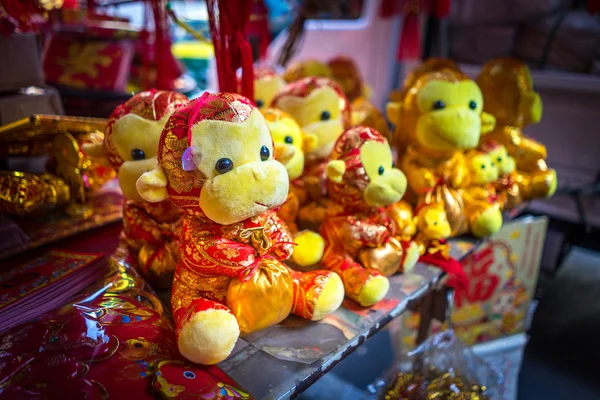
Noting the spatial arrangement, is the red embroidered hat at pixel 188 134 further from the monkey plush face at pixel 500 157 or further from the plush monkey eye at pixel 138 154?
the monkey plush face at pixel 500 157

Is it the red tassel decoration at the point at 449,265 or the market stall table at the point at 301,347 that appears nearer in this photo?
the market stall table at the point at 301,347

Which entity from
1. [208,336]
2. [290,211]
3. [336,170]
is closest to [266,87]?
[290,211]

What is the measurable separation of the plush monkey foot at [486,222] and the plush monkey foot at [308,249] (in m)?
0.48

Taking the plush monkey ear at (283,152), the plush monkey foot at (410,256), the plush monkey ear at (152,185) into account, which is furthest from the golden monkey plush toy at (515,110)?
the plush monkey ear at (152,185)

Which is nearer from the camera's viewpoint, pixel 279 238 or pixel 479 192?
pixel 279 238

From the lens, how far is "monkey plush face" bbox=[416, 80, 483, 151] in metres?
1.12

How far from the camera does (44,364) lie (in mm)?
653

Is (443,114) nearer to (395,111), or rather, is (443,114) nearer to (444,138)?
(444,138)

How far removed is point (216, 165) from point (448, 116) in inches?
26.4

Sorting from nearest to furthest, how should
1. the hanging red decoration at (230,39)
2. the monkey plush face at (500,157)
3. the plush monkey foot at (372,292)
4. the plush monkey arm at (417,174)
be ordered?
the plush monkey foot at (372,292) → the hanging red decoration at (230,39) → the plush monkey arm at (417,174) → the monkey plush face at (500,157)

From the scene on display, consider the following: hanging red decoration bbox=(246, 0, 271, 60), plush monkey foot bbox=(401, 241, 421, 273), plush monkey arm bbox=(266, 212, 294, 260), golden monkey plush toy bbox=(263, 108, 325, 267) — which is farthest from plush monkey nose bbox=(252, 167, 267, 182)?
hanging red decoration bbox=(246, 0, 271, 60)

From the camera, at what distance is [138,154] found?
33.4 inches

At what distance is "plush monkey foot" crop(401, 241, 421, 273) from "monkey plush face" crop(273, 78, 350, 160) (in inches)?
12.9

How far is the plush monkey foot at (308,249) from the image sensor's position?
996 millimetres
